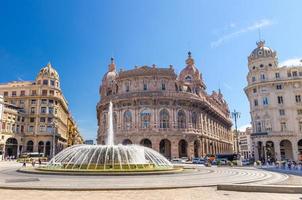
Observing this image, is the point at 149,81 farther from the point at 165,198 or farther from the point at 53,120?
the point at 165,198

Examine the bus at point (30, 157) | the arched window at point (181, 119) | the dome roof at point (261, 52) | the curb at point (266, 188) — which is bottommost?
the bus at point (30, 157)

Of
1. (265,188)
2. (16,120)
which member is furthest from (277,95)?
(16,120)

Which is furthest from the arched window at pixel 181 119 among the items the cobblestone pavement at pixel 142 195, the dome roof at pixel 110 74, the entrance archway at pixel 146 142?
the cobblestone pavement at pixel 142 195

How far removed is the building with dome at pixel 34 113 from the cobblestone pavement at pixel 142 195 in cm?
5760

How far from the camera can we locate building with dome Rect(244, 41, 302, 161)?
5132 cm

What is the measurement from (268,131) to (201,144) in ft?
49.6

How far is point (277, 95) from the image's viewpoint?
53.5 meters

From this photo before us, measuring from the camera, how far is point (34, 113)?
69438 mm

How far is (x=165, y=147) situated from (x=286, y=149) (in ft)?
81.2

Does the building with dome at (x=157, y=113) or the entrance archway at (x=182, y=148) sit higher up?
the building with dome at (x=157, y=113)

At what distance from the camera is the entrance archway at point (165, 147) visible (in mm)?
57784

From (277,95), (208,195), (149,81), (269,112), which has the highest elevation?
(149,81)

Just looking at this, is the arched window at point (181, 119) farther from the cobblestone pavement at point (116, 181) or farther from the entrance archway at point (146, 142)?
the cobblestone pavement at point (116, 181)

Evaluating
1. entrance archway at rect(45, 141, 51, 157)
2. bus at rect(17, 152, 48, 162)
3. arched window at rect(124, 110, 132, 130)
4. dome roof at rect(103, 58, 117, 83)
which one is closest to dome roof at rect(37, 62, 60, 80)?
dome roof at rect(103, 58, 117, 83)
